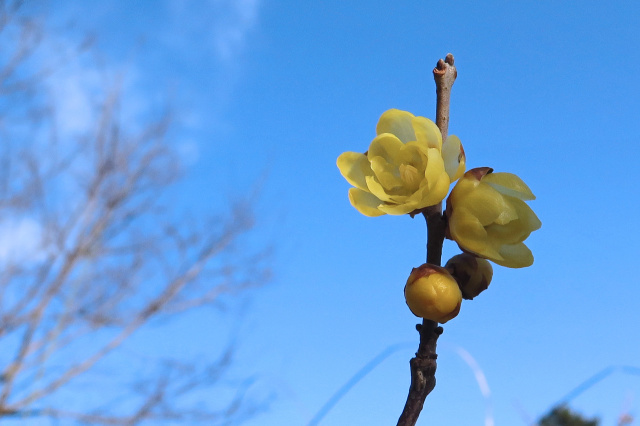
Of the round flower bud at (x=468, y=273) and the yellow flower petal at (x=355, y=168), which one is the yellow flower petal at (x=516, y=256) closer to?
the round flower bud at (x=468, y=273)

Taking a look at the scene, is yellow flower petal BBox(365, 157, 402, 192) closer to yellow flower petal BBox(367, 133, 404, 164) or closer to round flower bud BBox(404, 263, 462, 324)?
yellow flower petal BBox(367, 133, 404, 164)

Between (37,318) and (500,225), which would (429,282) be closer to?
(500,225)

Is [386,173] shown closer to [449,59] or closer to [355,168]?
[355,168]

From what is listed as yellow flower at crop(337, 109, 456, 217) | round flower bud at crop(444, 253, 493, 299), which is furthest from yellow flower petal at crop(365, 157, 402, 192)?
round flower bud at crop(444, 253, 493, 299)

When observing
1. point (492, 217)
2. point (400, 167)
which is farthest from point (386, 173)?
point (492, 217)

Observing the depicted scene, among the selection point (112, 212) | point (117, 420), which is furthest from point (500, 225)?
point (112, 212)

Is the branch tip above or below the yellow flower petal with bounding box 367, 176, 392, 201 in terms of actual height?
above
